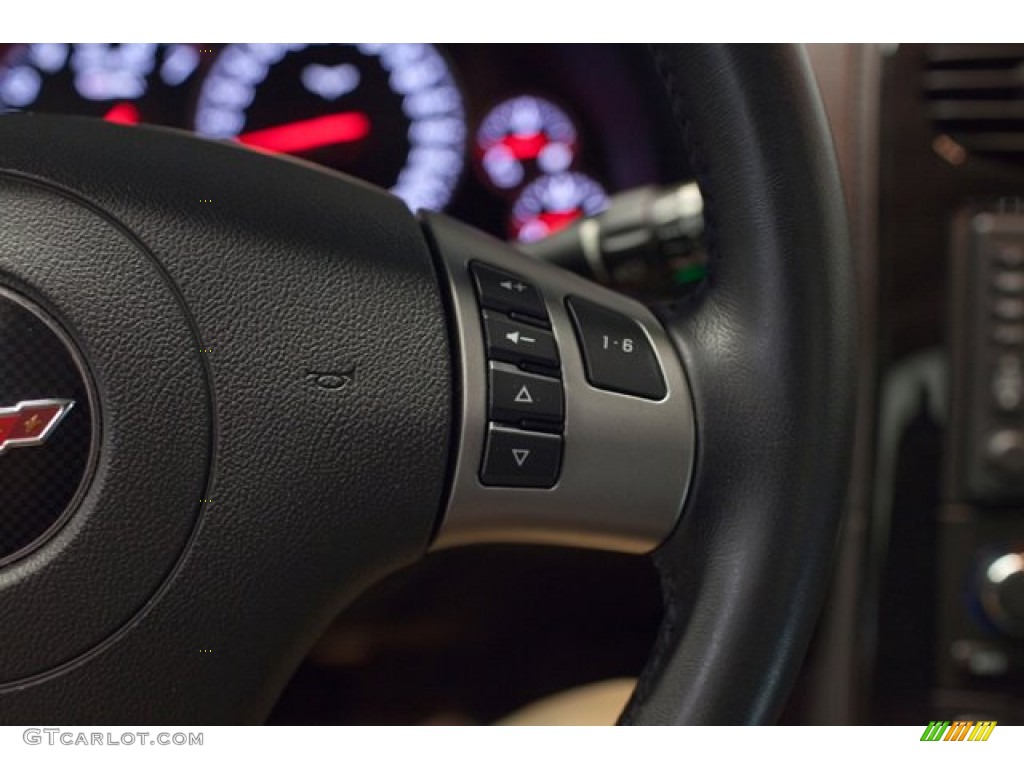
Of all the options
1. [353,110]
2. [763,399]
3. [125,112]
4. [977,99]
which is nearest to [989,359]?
[977,99]

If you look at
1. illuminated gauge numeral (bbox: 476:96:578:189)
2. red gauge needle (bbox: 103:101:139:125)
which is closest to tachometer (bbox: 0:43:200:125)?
red gauge needle (bbox: 103:101:139:125)

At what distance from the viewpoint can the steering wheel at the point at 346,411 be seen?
1.38 ft

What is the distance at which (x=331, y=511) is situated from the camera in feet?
1.42

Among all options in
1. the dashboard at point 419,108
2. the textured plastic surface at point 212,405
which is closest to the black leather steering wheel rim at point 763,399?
the textured plastic surface at point 212,405

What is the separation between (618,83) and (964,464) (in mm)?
419

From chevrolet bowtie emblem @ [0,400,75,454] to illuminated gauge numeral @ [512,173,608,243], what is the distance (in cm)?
52
